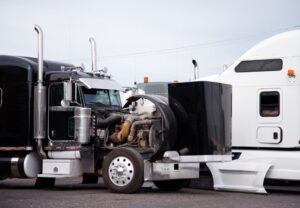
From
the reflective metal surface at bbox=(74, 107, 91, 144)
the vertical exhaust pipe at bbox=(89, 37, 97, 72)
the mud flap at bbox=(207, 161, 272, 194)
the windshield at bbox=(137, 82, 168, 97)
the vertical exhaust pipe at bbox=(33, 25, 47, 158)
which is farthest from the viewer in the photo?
the vertical exhaust pipe at bbox=(89, 37, 97, 72)

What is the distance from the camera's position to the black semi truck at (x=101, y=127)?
45.0ft

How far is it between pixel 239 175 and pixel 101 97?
3491 mm

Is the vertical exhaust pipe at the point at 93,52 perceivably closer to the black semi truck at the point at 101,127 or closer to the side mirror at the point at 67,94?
the black semi truck at the point at 101,127

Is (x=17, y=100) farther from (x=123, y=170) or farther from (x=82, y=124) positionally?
(x=123, y=170)

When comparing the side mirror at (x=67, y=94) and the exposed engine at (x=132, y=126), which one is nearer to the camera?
the exposed engine at (x=132, y=126)

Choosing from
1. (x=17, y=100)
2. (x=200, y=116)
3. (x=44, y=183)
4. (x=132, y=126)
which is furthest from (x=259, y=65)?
(x=44, y=183)

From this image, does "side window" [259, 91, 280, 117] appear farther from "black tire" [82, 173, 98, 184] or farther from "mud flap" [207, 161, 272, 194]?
"black tire" [82, 173, 98, 184]

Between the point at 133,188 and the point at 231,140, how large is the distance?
250cm

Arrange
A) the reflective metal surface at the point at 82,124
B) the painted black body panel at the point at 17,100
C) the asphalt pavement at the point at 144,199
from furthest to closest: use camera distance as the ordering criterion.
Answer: the painted black body panel at the point at 17,100 < the reflective metal surface at the point at 82,124 < the asphalt pavement at the point at 144,199

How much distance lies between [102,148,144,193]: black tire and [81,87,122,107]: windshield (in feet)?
4.86

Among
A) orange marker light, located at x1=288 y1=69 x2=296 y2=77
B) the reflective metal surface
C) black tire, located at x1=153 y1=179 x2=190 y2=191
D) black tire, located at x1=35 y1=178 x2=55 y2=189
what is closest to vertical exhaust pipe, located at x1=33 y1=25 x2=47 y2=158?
the reflective metal surface

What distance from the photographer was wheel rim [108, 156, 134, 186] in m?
13.6

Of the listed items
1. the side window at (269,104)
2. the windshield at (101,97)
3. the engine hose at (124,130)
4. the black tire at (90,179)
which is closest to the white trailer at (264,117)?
the side window at (269,104)

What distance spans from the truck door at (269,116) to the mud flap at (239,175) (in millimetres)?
601
